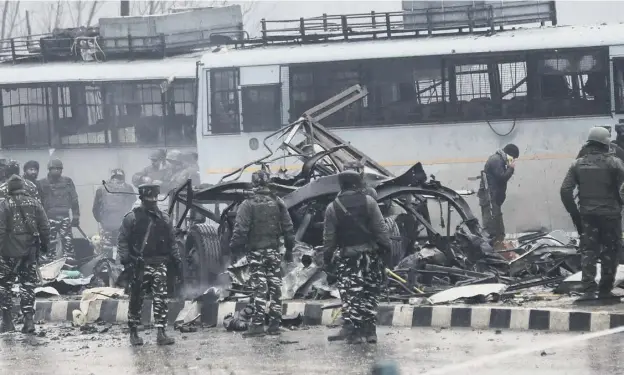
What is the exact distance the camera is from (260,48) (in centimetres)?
2359

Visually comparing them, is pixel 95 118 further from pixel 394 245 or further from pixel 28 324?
pixel 28 324

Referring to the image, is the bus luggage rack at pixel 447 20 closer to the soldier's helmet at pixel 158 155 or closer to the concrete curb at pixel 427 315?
the soldier's helmet at pixel 158 155

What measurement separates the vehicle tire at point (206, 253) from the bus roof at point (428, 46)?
704 centimetres

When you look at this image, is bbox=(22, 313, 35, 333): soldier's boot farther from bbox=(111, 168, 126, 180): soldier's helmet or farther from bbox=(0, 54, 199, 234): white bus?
bbox=(0, 54, 199, 234): white bus

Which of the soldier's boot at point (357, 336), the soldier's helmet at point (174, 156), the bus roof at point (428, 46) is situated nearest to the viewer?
the soldier's boot at point (357, 336)

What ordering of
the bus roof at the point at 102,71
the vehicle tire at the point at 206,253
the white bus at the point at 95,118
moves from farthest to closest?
the bus roof at the point at 102,71 → the white bus at the point at 95,118 → the vehicle tire at the point at 206,253

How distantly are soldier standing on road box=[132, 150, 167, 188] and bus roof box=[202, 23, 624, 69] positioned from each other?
242cm

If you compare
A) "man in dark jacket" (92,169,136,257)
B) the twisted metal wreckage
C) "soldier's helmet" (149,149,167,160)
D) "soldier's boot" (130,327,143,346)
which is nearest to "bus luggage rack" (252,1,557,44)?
"soldier's helmet" (149,149,167,160)

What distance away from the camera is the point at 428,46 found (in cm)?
2272

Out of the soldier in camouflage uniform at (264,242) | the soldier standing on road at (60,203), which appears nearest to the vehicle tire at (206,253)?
the soldier in camouflage uniform at (264,242)

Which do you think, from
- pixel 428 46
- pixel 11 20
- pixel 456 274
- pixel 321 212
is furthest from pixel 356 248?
pixel 11 20

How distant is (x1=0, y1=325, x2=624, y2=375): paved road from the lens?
10.7 meters

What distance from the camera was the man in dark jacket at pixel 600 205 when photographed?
44.7ft

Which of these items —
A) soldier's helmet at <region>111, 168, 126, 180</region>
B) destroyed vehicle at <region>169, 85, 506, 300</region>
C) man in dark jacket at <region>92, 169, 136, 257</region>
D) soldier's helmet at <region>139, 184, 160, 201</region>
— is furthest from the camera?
soldier's helmet at <region>111, 168, 126, 180</region>
